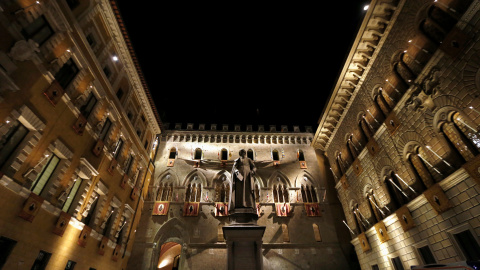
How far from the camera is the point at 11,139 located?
980 cm

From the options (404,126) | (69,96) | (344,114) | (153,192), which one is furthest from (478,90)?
(153,192)

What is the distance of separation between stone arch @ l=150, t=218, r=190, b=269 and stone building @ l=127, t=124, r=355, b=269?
3.3 inches

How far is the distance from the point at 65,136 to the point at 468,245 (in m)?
21.3

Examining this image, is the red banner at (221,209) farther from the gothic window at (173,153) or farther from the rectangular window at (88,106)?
the rectangular window at (88,106)

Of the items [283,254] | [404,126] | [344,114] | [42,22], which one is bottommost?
[283,254]

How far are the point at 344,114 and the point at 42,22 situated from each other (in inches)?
927

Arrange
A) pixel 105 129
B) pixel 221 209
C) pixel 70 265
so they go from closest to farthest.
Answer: pixel 70 265 → pixel 105 129 → pixel 221 209

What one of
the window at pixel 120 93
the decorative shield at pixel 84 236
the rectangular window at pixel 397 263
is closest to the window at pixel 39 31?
the window at pixel 120 93

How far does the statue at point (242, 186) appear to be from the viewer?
10711 millimetres

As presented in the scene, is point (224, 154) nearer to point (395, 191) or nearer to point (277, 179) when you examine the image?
point (277, 179)

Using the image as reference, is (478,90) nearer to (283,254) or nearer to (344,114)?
(344,114)

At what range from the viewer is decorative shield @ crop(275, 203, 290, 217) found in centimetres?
2327

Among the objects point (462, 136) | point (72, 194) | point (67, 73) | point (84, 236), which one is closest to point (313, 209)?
point (462, 136)

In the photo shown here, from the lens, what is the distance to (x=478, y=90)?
33.4 feet
